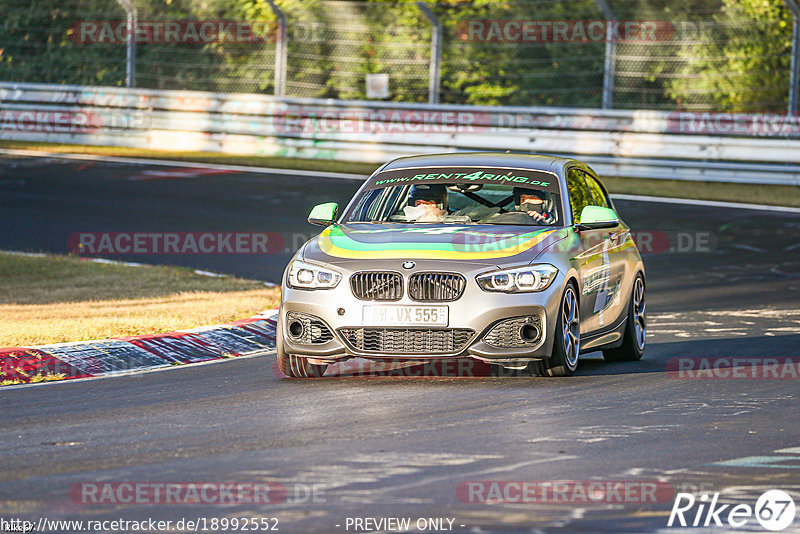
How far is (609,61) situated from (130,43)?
9.65m

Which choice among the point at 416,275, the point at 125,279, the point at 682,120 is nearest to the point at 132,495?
the point at 416,275

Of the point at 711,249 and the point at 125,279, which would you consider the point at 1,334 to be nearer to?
the point at 125,279

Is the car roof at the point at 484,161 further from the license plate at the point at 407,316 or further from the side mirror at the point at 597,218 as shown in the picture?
the license plate at the point at 407,316

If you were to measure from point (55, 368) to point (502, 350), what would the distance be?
10.1 ft

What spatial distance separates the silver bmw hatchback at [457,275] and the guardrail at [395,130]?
1358cm

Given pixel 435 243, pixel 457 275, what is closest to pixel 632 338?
pixel 435 243

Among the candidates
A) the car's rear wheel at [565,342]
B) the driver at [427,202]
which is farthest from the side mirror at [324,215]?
the car's rear wheel at [565,342]

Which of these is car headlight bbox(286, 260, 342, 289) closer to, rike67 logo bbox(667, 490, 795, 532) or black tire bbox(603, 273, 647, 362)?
black tire bbox(603, 273, 647, 362)

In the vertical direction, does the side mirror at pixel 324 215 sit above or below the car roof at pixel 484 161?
below

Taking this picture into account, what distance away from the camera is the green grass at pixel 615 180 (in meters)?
22.8

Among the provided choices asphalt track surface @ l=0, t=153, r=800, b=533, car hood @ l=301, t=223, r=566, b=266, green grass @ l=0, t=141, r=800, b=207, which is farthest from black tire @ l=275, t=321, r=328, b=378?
green grass @ l=0, t=141, r=800, b=207

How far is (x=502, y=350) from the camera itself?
9266mm

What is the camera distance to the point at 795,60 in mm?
23547

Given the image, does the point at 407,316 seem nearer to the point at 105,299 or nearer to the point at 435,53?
the point at 105,299
